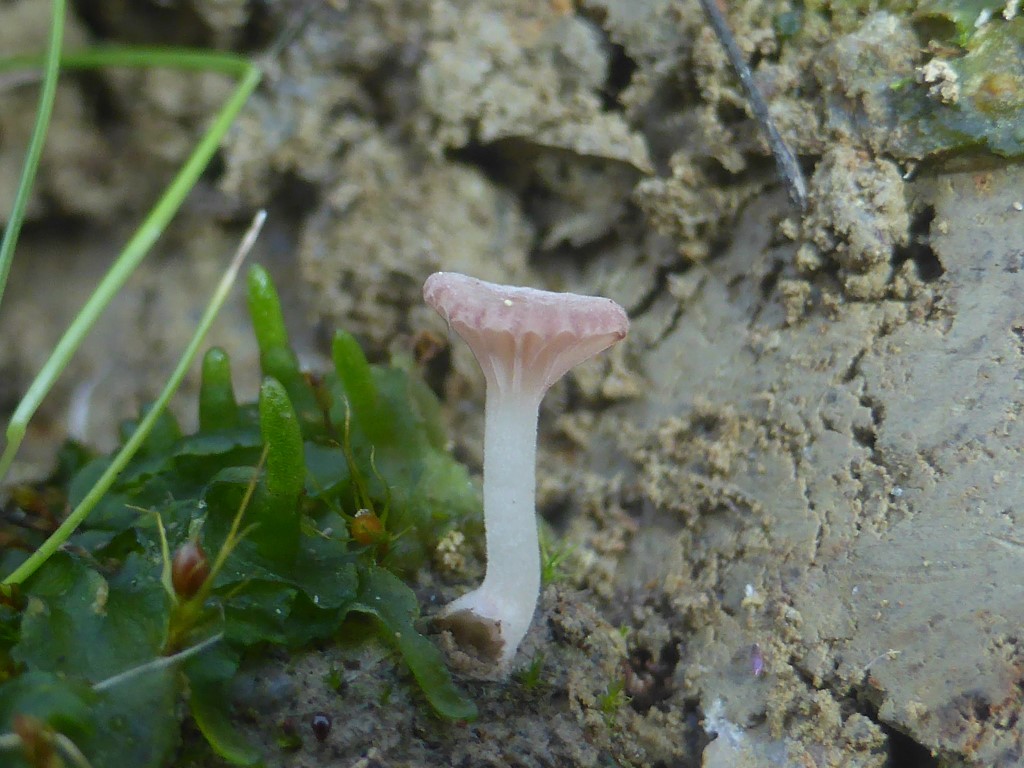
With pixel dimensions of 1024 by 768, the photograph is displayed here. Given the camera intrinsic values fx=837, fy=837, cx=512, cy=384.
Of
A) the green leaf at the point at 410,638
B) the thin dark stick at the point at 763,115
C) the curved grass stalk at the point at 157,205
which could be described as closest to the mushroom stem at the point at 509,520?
the green leaf at the point at 410,638

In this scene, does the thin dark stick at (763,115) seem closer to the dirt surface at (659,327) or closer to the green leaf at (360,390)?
the dirt surface at (659,327)

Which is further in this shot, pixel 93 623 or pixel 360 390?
pixel 360 390

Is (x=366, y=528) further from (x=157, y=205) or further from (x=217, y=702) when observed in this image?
(x=157, y=205)

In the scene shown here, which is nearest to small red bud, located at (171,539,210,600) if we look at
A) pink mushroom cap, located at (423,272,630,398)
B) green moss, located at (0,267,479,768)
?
green moss, located at (0,267,479,768)

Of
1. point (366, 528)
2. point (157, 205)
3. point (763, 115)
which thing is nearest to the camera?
point (366, 528)

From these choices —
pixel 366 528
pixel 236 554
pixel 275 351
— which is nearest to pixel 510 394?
pixel 366 528
